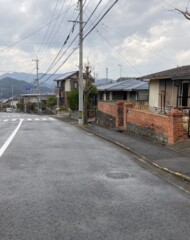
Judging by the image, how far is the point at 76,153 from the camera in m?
13.8

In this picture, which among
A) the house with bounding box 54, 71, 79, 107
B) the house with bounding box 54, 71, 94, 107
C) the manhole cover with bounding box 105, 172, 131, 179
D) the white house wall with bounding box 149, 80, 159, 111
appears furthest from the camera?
the house with bounding box 54, 71, 79, 107

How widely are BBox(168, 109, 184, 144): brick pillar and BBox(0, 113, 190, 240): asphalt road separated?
3.70 m

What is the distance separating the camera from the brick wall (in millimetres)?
15000

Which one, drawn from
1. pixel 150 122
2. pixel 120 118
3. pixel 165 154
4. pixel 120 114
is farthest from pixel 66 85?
pixel 165 154

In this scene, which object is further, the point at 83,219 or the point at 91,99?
the point at 91,99

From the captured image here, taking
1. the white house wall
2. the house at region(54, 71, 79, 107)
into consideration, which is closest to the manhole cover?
the white house wall

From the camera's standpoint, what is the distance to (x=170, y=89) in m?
27.2

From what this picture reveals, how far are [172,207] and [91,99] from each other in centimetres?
4682

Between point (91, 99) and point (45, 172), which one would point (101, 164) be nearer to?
point (45, 172)

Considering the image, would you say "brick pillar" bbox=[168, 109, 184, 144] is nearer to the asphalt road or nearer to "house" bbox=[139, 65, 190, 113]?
the asphalt road

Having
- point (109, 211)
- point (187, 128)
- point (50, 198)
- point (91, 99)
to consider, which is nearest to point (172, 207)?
point (109, 211)

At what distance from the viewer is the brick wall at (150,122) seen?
15000mm

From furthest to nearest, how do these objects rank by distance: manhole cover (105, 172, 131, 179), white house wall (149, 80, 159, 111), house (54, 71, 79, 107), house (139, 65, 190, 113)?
1. house (54, 71, 79, 107)
2. white house wall (149, 80, 159, 111)
3. house (139, 65, 190, 113)
4. manhole cover (105, 172, 131, 179)

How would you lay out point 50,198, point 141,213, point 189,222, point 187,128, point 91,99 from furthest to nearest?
point 91,99 < point 187,128 < point 50,198 < point 141,213 < point 189,222
